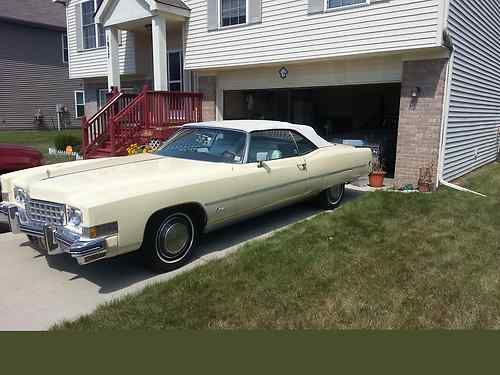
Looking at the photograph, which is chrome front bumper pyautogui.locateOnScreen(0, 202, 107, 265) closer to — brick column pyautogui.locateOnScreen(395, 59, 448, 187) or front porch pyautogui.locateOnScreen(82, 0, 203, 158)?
front porch pyautogui.locateOnScreen(82, 0, 203, 158)

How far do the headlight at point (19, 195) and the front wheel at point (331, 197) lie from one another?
13.6ft

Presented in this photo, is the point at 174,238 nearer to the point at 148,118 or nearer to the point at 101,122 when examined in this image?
the point at 148,118

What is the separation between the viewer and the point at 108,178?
13.5 feet

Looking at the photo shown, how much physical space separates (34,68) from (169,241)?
2251cm

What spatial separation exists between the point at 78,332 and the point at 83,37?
15538 mm

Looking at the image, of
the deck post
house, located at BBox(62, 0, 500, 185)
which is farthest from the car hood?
the deck post

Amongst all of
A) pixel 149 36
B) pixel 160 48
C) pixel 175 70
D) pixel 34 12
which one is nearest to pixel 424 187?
pixel 160 48

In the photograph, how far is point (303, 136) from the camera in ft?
20.5

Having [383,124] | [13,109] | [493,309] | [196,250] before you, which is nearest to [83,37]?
[13,109]

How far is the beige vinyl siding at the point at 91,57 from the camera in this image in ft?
47.1

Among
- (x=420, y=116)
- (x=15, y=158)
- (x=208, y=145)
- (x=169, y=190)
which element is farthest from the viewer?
(x=420, y=116)

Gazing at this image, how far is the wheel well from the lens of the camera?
157 inches

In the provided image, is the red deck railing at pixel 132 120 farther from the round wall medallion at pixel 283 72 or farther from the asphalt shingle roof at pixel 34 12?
the asphalt shingle roof at pixel 34 12

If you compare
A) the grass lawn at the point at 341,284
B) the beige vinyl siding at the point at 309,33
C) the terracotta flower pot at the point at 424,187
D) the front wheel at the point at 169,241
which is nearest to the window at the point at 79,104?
the beige vinyl siding at the point at 309,33
